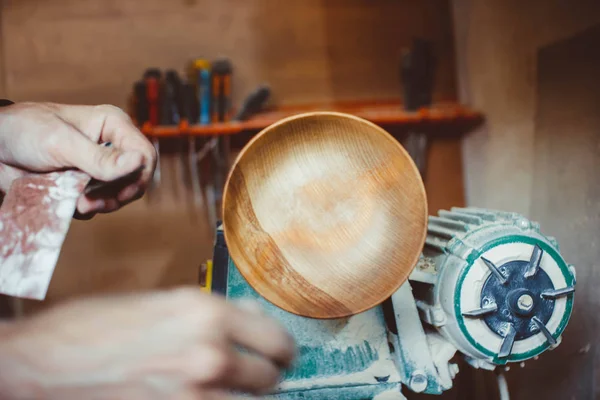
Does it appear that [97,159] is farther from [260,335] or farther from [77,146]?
[260,335]

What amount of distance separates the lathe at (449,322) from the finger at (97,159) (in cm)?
31

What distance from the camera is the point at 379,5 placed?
1.97 meters

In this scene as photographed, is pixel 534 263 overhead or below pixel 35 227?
below

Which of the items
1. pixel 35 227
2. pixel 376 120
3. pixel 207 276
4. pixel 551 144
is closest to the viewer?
pixel 35 227

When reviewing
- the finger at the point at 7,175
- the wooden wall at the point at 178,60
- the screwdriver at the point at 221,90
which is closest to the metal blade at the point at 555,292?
the finger at the point at 7,175

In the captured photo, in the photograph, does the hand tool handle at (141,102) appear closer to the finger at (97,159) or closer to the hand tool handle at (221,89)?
the hand tool handle at (221,89)

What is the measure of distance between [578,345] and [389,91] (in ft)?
4.03

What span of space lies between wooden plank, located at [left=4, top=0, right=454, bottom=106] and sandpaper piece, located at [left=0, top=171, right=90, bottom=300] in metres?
1.26

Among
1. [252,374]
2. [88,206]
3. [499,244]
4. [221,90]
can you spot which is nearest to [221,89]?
[221,90]

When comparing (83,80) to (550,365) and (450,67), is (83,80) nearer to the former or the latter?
(450,67)

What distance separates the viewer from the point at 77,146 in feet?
2.47

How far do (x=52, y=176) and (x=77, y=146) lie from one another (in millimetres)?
74

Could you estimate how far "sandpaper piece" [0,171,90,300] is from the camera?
644mm

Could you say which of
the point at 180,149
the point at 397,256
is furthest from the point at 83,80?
the point at 397,256
